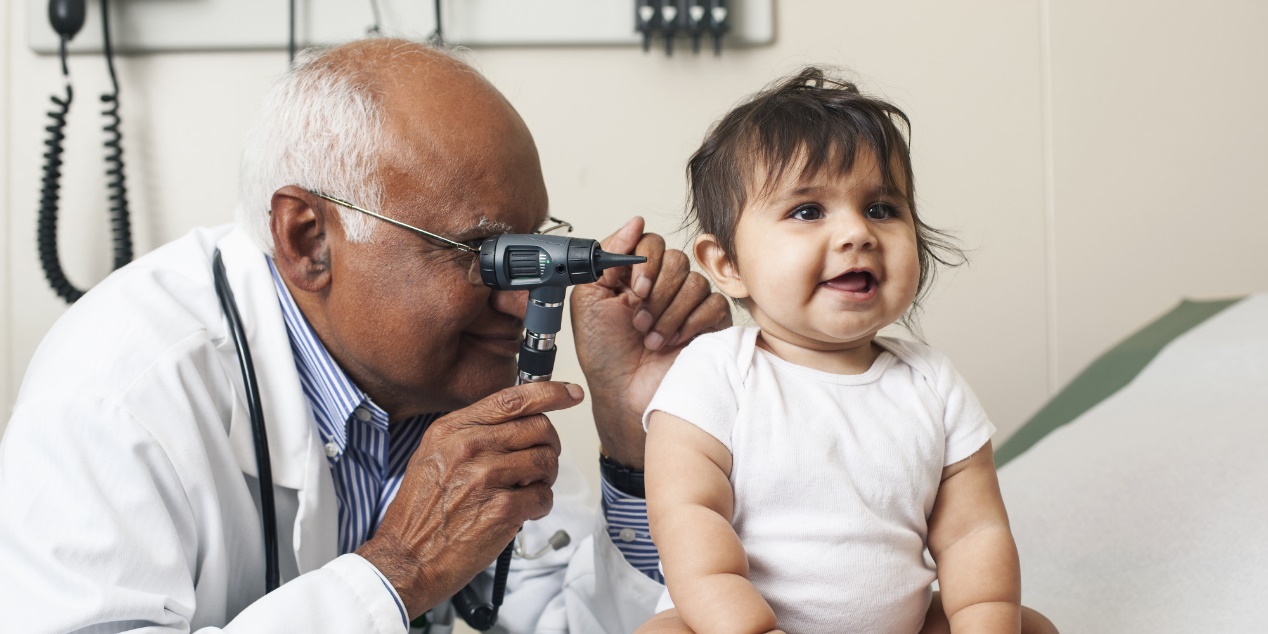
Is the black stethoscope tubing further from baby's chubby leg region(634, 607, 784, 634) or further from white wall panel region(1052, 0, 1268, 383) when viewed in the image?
white wall panel region(1052, 0, 1268, 383)

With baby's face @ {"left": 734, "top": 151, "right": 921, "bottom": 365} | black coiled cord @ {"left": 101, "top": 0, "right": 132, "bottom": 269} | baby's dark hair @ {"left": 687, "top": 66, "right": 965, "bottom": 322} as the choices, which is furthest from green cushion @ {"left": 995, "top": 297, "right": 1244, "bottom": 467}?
black coiled cord @ {"left": 101, "top": 0, "right": 132, "bottom": 269}

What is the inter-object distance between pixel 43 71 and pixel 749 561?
1.81m

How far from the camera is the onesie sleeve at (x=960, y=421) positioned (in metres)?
1.03

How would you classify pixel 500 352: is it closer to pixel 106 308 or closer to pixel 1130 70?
pixel 106 308

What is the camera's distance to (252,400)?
122cm

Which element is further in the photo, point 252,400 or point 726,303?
point 726,303

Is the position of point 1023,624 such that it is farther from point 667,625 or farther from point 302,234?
point 302,234

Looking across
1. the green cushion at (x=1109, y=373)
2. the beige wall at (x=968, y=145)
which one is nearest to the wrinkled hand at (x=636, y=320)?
the beige wall at (x=968, y=145)

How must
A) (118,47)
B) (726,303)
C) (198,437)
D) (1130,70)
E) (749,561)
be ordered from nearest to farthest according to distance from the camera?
1. (749,561)
2. (198,437)
3. (726,303)
4. (118,47)
5. (1130,70)

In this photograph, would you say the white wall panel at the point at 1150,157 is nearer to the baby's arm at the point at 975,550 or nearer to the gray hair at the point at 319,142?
the baby's arm at the point at 975,550

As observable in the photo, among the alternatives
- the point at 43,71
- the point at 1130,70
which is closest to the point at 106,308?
the point at 43,71

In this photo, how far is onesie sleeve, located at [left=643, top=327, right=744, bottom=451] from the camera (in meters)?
0.98

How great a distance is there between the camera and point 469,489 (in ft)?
3.85

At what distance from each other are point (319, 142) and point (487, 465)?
512 millimetres
